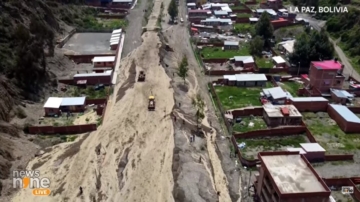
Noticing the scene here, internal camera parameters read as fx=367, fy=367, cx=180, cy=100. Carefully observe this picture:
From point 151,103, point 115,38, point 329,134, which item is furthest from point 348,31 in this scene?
point 151,103

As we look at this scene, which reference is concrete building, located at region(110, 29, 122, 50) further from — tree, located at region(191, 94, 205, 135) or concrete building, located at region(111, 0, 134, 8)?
tree, located at region(191, 94, 205, 135)

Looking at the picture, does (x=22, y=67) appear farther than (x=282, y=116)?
Yes

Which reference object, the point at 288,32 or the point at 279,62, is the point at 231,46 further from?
the point at 288,32

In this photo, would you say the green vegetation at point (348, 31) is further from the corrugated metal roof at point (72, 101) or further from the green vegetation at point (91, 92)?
the corrugated metal roof at point (72, 101)

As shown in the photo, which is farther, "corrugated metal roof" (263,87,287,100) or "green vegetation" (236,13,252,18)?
"green vegetation" (236,13,252,18)

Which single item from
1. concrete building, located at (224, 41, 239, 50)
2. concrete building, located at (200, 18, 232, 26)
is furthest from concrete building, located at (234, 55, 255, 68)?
concrete building, located at (200, 18, 232, 26)

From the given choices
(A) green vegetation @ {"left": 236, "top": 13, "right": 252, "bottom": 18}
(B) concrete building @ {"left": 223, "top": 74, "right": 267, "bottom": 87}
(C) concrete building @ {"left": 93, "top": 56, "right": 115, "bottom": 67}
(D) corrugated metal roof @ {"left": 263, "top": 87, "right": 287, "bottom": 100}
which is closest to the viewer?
(D) corrugated metal roof @ {"left": 263, "top": 87, "right": 287, "bottom": 100}

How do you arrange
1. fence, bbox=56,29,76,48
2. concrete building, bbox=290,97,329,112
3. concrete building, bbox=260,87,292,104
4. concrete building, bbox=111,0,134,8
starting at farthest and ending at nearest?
concrete building, bbox=111,0,134,8 < fence, bbox=56,29,76,48 < concrete building, bbox=260,87,292,104 < concrete building, bbox=290,97,329,112
